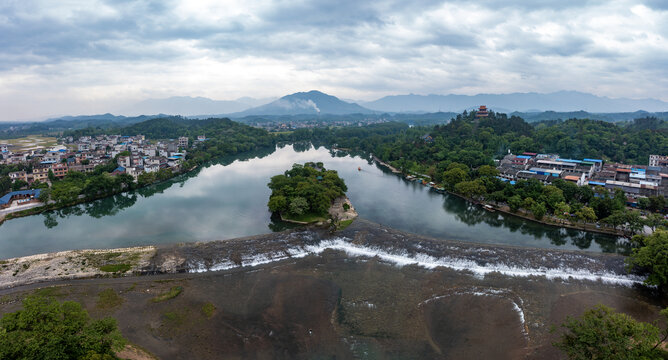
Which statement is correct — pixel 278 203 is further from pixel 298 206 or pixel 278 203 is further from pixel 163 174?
pixel 163 174

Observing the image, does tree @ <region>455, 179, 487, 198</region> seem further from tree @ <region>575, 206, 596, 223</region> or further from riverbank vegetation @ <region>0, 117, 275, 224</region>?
riverbank vegetation @ <region>0, 117, 275, 224</region>

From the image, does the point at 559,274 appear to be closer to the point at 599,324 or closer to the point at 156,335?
the point at 599,324

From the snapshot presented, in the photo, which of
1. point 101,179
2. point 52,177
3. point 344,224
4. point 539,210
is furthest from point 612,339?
point 52,177

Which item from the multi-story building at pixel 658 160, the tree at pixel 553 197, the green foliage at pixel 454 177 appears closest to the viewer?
the tree at pixel 553 197

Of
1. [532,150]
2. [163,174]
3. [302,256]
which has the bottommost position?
[302,256]

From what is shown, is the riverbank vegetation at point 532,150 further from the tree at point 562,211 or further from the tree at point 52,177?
the tree at point 52,177

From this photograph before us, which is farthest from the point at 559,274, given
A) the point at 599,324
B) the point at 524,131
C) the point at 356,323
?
the point at 524,131

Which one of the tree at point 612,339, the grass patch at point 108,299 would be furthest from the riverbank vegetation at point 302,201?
the tree at point 612,339
